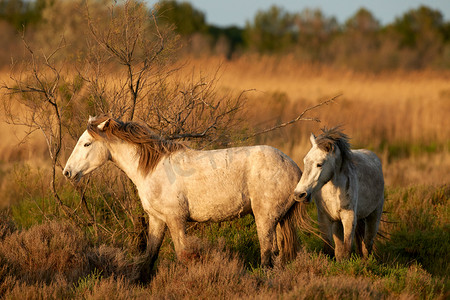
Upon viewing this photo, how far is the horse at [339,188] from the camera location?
5.88m

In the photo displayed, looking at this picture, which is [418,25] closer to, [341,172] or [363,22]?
[363,22]

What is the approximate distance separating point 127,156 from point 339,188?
Result: 2.36 m

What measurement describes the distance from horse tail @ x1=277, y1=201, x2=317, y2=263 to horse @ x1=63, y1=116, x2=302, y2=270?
11 millimetres

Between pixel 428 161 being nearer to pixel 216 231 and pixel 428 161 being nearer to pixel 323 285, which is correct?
pixel 216 231

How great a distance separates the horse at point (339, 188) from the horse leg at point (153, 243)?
1.70 meters

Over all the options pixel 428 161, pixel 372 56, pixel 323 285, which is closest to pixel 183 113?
pixel 323 285

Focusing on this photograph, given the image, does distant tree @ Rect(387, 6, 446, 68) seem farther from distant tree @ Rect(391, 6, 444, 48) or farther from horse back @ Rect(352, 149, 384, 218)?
horse back @ Rect(352, 149, 384, 218)

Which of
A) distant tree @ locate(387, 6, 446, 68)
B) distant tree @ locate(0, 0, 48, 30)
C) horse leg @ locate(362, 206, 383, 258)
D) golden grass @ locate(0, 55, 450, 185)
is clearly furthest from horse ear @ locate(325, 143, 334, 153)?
distant tree @ locate(0, 0, 48, 30)

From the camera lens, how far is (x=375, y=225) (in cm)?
714

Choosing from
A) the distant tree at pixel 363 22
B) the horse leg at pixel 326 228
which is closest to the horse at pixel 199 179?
the horse leg at pixel 326 228

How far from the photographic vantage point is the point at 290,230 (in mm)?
6395

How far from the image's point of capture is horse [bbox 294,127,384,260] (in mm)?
5883

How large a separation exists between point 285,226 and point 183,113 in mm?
2210

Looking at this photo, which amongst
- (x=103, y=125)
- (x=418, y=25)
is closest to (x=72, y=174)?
(x=103, y=125)
